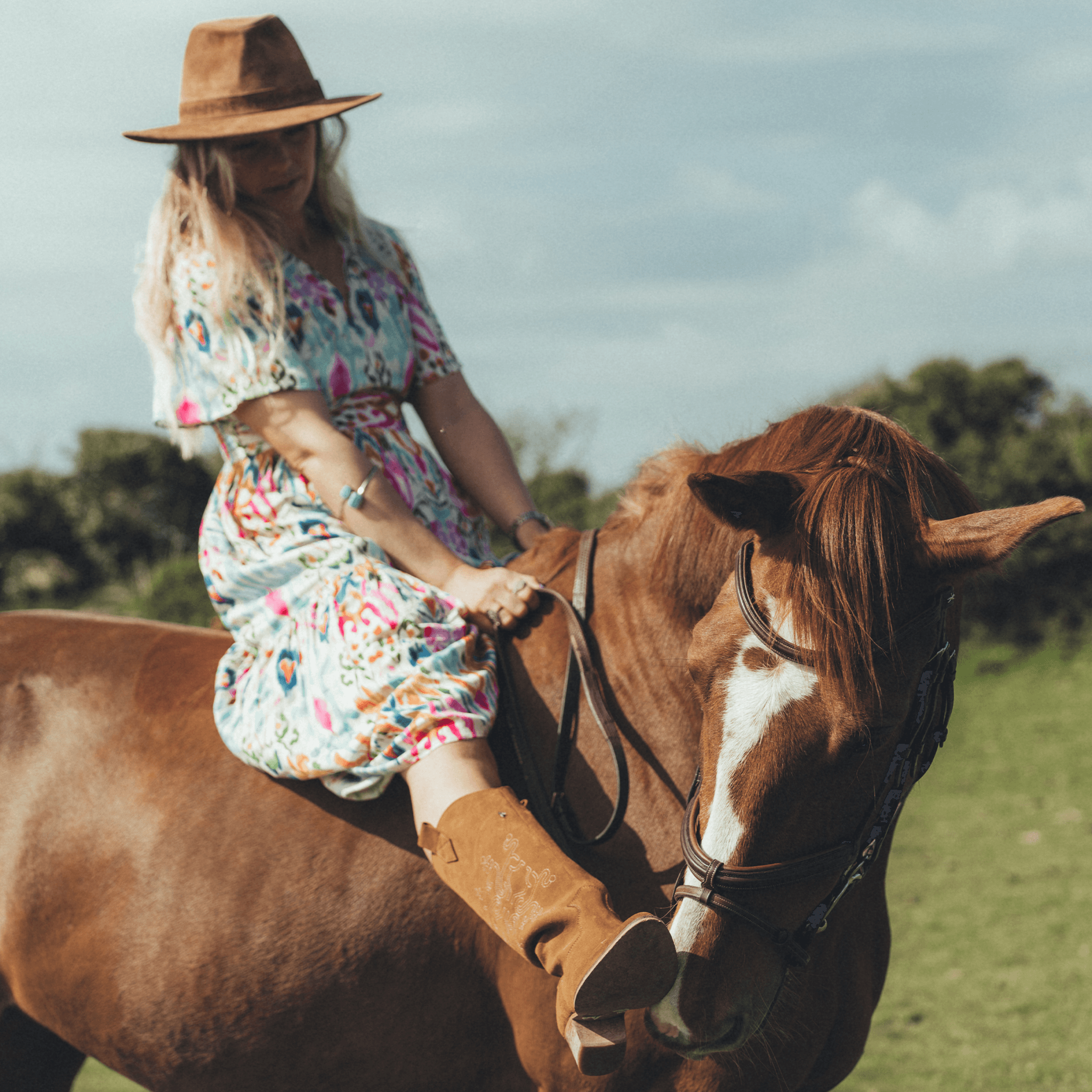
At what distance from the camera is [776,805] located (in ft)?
5.01

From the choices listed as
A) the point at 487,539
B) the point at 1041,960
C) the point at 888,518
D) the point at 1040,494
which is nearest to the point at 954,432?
the point at 1040,494

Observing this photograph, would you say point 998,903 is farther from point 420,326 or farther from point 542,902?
point 542,902

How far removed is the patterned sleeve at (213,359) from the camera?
224 cm

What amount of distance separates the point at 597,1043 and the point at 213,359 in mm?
1556

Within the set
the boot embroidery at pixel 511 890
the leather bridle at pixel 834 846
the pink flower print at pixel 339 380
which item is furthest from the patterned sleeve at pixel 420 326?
the boot embroidery at pixel 511 890

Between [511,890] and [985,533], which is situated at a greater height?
[985,533]

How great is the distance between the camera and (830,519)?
156cm

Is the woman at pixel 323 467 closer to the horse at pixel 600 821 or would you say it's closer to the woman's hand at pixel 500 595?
the woman's hand at pixel 500 595

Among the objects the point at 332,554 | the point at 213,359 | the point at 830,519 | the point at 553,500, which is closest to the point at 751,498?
the point at 830,519

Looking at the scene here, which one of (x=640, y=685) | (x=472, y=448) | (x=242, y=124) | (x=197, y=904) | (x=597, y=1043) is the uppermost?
(x=242, y=124)

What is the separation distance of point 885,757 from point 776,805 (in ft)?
0.65

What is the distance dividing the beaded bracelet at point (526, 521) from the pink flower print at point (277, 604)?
0.60 metres

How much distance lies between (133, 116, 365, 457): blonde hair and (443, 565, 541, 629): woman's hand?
648 mm

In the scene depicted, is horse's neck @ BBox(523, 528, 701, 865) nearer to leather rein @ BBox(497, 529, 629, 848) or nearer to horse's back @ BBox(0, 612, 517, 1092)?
leather rein @ BBox(497, 529, 629, 848)
